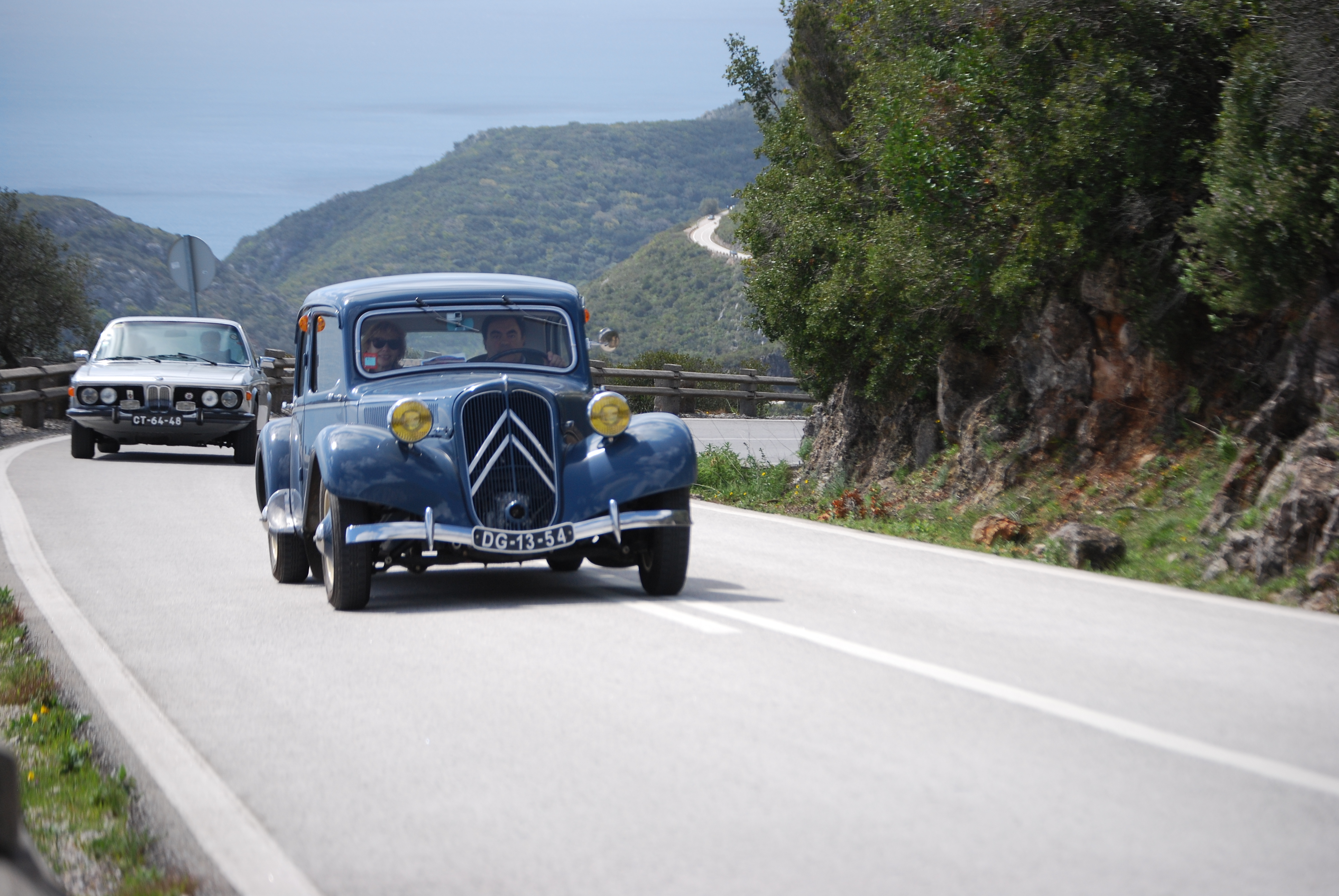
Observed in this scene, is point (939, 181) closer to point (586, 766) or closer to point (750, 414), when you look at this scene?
point (586, 766)

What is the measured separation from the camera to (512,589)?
8.83 meters

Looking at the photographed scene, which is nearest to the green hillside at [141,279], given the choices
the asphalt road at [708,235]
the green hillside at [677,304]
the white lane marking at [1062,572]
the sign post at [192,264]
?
the green hillside at [677,304]

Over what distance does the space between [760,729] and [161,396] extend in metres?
15.3

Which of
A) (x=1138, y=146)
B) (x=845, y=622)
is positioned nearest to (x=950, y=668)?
(x=845, y=622)

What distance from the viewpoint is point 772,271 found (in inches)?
731

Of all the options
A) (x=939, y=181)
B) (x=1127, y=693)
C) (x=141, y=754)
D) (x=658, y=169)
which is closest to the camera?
(x=141, y=754)

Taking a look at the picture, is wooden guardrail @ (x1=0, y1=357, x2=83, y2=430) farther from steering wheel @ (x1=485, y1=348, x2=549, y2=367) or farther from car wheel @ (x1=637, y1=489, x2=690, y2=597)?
Answer: car wheel @ (x1=637, y1=489, x2=690, y2=597)

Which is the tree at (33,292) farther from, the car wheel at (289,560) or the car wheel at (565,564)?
the car wheel at (565,564)

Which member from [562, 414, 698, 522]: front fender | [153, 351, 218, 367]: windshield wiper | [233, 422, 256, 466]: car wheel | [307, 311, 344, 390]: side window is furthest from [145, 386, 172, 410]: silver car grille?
[562, 414, 698, 522]: front fender

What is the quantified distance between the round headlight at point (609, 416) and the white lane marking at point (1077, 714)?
1.59 meters

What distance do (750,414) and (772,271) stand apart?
13.3 metres

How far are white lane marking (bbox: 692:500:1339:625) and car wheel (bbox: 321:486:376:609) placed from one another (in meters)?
4.47

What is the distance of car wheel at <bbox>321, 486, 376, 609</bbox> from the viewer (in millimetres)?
7781

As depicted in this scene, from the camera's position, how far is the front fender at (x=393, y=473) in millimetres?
7742
